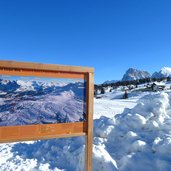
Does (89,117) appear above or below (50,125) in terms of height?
above

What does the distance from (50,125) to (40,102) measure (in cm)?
35

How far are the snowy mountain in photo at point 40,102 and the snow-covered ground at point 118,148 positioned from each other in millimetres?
1940

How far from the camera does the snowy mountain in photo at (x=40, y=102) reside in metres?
4.20

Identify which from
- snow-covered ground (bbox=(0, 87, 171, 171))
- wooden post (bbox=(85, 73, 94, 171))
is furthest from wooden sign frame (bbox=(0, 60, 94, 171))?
snow-covered ground (bbox=(0, 87, 171, 171))

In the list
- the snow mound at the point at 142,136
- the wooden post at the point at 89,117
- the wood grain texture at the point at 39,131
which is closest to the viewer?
the wood grain texture at the point at 39,131

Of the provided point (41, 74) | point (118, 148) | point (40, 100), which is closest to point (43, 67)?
point (41, 74)

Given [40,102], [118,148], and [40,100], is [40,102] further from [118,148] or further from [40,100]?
[118,148]

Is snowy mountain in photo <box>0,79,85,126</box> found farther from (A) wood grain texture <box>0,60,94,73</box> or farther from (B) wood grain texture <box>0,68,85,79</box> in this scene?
(A) wood grain texture <box>0,60,94,73</box>

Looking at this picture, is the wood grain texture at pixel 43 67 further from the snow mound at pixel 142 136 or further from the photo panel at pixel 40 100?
the snow mound at pixel 142 136

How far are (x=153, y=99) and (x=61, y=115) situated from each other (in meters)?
4.44

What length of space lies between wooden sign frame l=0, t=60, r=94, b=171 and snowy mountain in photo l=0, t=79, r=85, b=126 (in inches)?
3.1

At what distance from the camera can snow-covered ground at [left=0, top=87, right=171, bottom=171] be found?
613 centimetres

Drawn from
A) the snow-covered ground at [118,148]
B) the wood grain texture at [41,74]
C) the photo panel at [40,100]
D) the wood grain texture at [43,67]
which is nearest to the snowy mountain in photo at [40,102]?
the photo panel at [40,100]

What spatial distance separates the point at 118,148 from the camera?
6.96 meters
